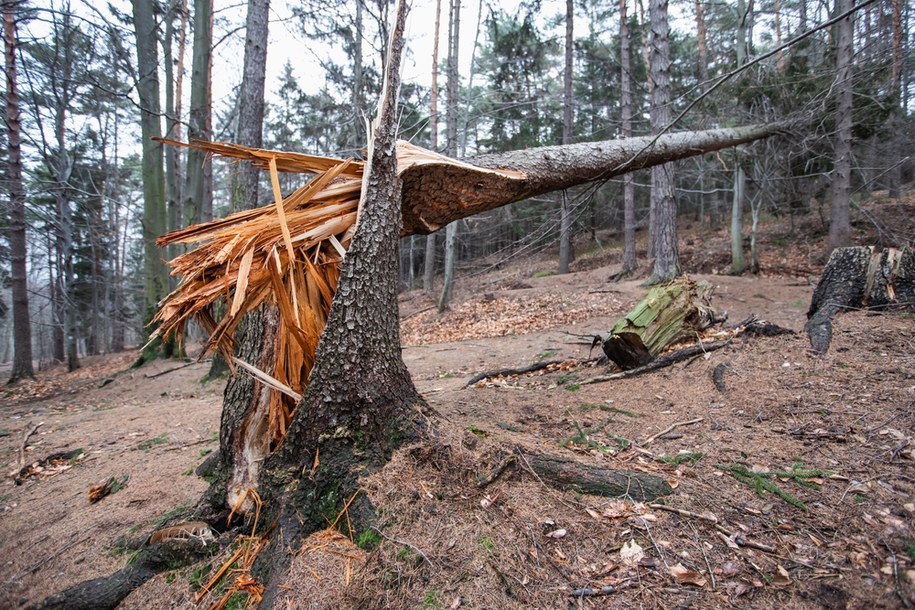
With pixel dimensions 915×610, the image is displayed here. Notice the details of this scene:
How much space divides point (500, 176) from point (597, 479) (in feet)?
6.32

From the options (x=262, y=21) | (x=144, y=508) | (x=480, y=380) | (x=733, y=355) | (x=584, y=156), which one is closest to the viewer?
(x=144, y=508)

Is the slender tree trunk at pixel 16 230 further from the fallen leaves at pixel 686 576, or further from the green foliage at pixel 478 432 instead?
the fallen leaves at pixel 686 576

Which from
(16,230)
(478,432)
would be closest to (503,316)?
(478,432)

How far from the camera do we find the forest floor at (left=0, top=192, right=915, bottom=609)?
1.80 metres

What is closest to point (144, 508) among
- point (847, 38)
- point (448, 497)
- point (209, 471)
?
point (209, 471)

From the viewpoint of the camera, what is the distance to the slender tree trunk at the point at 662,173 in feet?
25.8

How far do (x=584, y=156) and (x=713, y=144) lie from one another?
2.80 m

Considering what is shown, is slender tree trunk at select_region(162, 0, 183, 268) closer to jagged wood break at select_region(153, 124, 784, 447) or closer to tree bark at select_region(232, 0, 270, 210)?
tree bark at select_region(232, 0, 270, 210)

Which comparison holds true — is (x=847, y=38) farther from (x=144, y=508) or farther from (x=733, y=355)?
(x=144, y=508)

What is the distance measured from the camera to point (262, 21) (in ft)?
19.1

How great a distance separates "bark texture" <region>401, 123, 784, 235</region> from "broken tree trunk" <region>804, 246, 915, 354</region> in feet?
8.97

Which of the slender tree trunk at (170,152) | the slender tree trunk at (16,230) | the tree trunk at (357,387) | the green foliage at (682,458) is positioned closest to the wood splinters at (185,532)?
the tree trunk at (357,387)

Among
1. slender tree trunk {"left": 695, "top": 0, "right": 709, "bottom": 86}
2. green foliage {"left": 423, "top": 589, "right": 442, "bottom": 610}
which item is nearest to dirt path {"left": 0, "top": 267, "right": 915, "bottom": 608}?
green foliage {"left": 423, "top": 589, "right": 442, "bottom": 610}

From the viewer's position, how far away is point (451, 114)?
11695 millimetres
